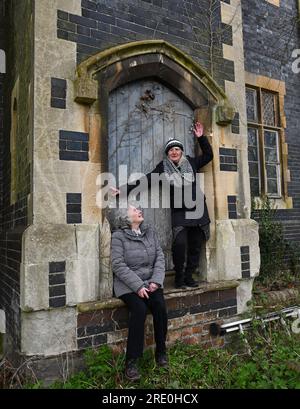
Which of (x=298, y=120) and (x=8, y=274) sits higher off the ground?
(x=298, y=120)

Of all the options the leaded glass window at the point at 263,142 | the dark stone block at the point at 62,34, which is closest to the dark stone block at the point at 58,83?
the dark stone block at the point at 62,34

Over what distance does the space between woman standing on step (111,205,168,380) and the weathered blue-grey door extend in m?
0.73

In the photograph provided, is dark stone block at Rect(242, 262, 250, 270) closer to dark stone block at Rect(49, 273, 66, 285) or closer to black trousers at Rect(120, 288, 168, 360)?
black trousers at Rect(120, 288, 168, 360)

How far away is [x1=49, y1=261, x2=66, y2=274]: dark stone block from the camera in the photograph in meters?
3.34

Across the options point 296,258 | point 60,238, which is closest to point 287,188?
point 296,258

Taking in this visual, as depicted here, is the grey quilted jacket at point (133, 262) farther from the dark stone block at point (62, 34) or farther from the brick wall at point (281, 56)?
the brick wall at point (281, 56)

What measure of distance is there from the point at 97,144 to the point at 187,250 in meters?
1.71

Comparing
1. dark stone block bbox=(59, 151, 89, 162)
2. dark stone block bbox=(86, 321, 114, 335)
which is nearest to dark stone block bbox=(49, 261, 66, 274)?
dark stone block bbox=(86, 321, 114, 335)

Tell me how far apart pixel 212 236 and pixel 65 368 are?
2234mm

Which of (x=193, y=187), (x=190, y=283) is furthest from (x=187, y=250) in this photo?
(x=193, y=187)

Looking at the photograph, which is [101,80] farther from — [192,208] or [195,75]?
[192,208]

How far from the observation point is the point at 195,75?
443cm

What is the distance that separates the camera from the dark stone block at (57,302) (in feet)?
10.8

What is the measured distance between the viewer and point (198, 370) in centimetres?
353
